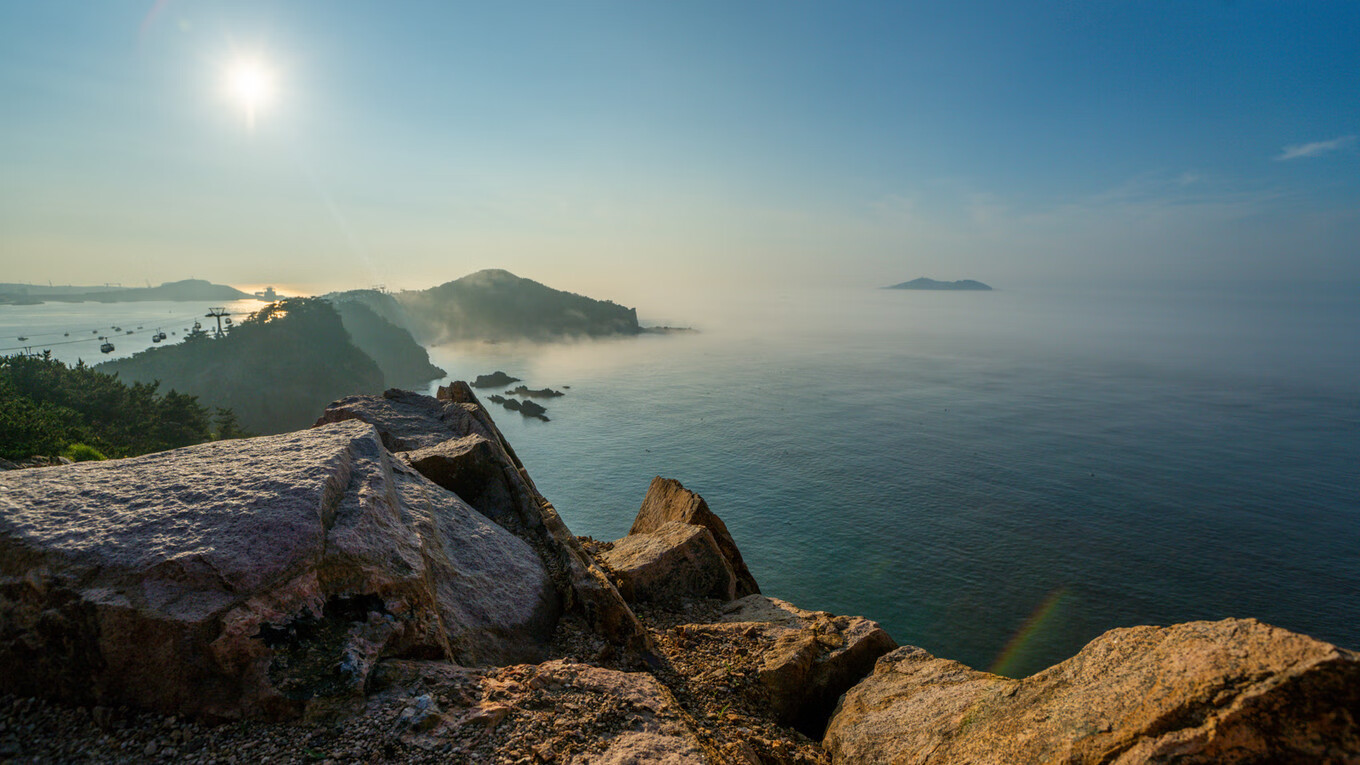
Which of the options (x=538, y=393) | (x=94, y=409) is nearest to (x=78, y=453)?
(x=94, y=409)

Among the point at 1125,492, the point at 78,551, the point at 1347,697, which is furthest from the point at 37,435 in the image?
the point at 1125,492

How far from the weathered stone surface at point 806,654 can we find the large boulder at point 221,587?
14.5 ft

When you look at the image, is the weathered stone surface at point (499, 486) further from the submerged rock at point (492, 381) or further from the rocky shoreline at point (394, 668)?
the submerged rock at point (492, 381)

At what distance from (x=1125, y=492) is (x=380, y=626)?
3979 inches

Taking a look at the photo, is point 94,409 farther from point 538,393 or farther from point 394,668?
point 538,393

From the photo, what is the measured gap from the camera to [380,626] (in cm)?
682

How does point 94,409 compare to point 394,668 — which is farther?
point 94,409

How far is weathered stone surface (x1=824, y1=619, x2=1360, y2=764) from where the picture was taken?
4203mm

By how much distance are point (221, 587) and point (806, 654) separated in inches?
353

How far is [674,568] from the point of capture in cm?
1375

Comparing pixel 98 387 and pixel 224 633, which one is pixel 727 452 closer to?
pixel 98 387

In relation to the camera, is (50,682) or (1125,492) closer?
(50,682)

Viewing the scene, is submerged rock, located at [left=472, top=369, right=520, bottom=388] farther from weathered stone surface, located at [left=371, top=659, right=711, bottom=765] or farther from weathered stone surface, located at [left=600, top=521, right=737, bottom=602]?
weathered stone surface, located at [left=371, top=659, right=711, bottom=765]

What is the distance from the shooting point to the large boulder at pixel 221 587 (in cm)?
577
